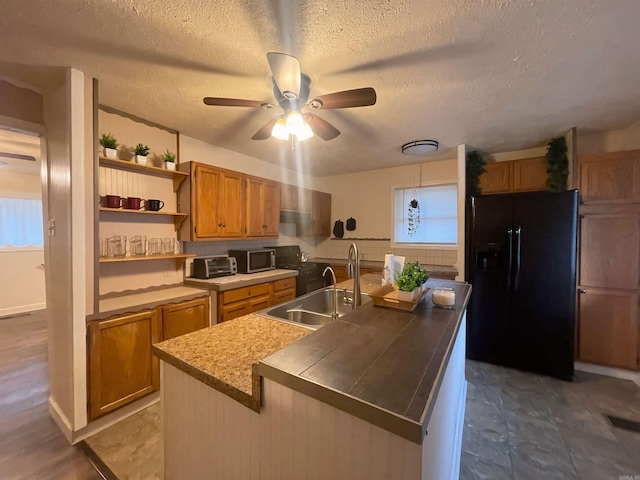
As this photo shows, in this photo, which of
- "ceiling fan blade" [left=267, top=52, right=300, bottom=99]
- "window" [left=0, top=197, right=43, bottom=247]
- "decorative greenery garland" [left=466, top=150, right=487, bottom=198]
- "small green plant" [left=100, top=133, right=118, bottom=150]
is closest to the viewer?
"ceiling fan blade" [left=267, top=52, right=300, bottom=99]

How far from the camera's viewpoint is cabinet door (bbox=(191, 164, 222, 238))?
2.79m

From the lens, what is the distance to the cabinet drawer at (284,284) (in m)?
3.38

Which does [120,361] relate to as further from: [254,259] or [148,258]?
[254,259]

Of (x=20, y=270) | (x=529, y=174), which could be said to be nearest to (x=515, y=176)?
(x=529, y=174)

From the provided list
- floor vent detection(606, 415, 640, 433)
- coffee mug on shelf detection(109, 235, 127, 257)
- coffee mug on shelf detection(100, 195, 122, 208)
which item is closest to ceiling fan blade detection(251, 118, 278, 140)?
coffee mug on shelf detection(100, 195, 122, 208)

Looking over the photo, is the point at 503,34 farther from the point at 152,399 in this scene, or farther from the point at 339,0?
the point at 152,399

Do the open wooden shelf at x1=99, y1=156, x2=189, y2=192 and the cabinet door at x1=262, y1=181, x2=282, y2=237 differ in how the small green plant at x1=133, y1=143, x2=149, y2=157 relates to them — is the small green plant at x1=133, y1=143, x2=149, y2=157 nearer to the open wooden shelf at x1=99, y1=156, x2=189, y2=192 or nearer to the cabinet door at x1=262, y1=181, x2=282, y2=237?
the open wooden shelf at x1=99, y1=156, x2=189, y2=192

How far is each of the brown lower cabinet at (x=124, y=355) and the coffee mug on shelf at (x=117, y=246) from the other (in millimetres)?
631

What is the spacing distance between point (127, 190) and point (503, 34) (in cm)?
309

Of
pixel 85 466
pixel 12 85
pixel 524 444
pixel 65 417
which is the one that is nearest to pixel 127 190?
pixel 12 85

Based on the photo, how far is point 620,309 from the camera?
8.55 ft

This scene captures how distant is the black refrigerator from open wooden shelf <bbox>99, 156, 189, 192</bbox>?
3.25m

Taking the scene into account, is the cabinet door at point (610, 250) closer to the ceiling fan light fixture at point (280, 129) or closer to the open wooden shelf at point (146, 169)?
the ceiling fan light fixture at point (280, 129)

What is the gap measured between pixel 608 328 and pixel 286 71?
374 cm
